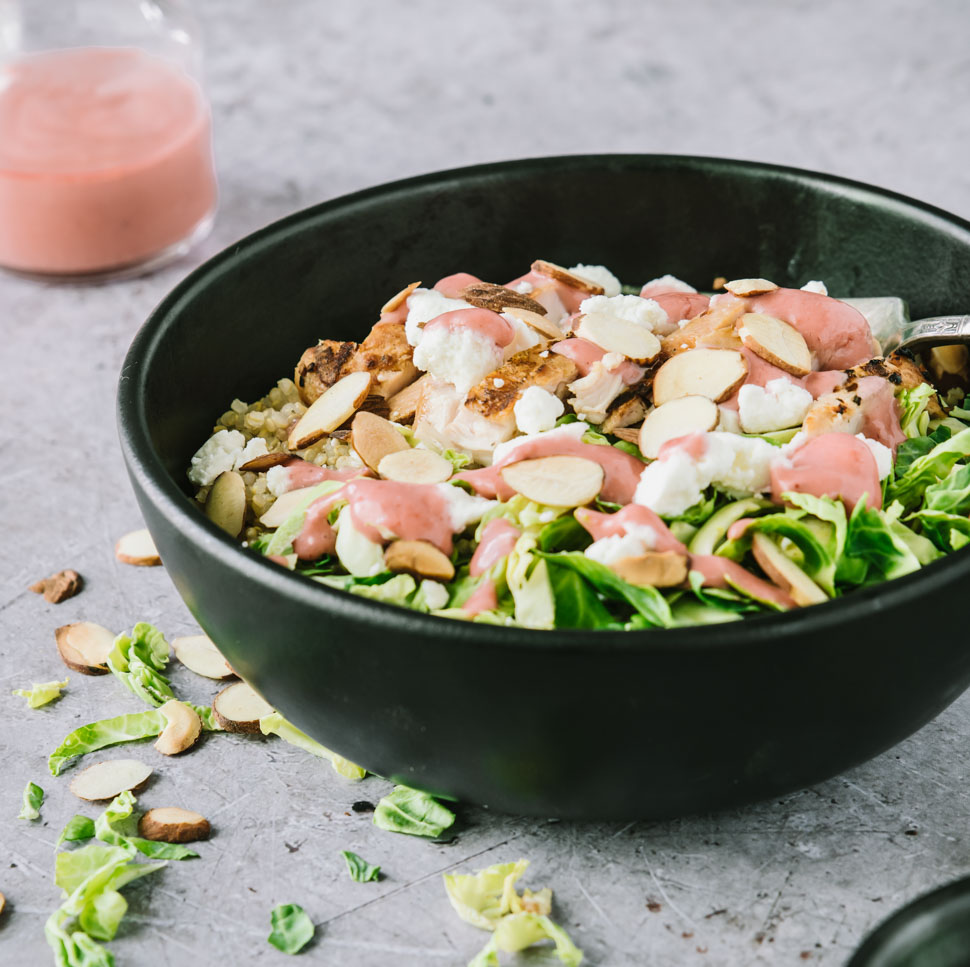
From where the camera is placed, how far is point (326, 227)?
2.34 metres

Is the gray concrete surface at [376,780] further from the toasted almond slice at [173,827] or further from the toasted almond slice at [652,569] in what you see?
the toasted almond slice at [652,569]

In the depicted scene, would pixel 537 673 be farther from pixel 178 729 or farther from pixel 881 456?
pixel 178 729

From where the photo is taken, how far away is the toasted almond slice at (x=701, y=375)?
189cm

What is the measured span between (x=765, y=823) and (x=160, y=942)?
79 centimetres

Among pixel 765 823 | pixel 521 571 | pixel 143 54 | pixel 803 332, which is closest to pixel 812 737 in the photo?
pixel 765 823

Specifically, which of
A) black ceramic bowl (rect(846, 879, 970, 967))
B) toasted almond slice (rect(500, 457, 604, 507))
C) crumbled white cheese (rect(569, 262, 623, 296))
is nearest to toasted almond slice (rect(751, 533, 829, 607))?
toasted almond slice (rect(500, 457, 604, 507))

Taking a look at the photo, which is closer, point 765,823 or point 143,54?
point 765,823

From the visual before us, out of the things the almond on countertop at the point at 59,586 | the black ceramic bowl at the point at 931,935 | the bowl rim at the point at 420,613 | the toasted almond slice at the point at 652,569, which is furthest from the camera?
the almond on countertop at the point at 59,586

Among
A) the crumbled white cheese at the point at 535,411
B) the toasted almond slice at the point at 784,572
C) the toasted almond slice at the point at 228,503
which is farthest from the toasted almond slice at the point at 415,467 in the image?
the toasted almond slice at the point at 784,572

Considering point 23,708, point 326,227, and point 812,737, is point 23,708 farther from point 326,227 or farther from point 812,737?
point 812,737

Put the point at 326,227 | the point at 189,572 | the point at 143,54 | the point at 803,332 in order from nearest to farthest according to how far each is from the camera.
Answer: the point at 189,572
the point at 803,332
the point at 326,227
the point at 143,54

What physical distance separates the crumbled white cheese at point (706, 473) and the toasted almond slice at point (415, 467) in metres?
0.28

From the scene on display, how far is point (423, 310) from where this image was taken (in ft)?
6.82

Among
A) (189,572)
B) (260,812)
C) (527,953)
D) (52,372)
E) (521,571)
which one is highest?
(521,571)
